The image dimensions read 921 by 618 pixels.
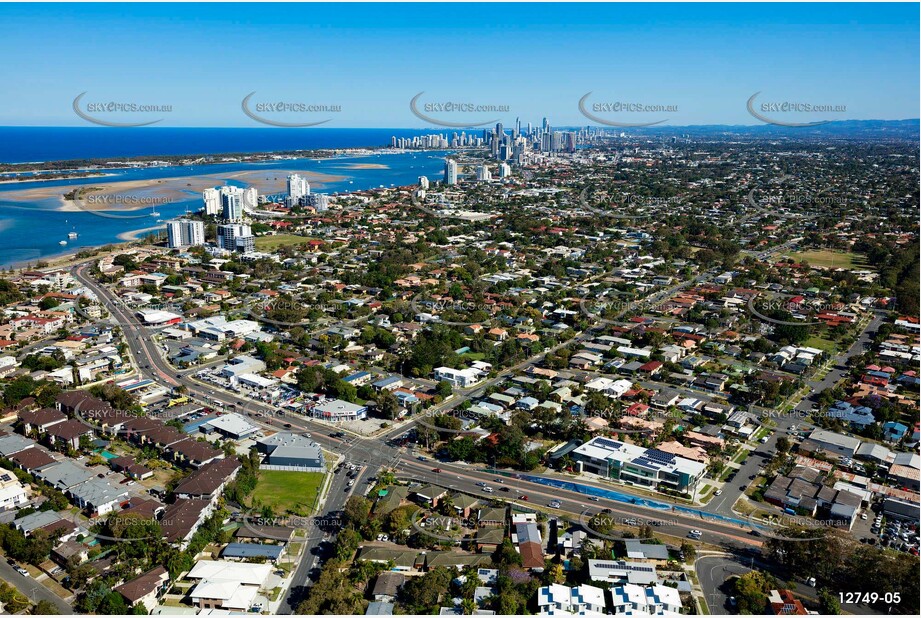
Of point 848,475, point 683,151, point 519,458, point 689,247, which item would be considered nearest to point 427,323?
point 519,458

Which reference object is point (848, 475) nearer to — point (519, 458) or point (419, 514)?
point (519, 458)

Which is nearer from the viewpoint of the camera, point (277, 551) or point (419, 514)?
point (277, 551)

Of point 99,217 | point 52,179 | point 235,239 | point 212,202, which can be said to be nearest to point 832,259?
point 235,239

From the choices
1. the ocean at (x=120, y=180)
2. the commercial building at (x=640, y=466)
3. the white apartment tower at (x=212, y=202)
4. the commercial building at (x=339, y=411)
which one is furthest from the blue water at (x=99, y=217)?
the commercial building at (x=640, y=466)

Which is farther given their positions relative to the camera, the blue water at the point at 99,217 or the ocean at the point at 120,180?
the ocean at the point at 120,180

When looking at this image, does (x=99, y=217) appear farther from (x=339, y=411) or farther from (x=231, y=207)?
(x=339, y=411)

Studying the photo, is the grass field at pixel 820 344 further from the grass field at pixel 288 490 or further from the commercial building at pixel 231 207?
the commercial building at pixel 231 207

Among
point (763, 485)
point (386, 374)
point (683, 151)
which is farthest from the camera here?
point (683, 151)
